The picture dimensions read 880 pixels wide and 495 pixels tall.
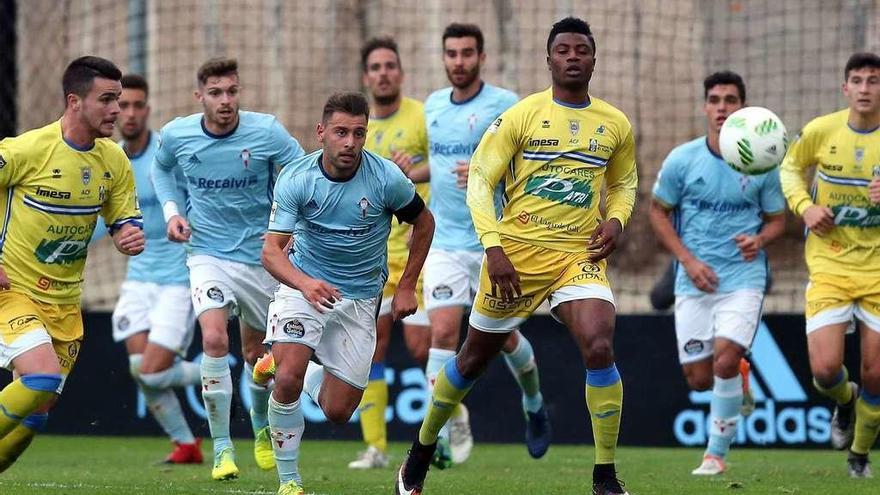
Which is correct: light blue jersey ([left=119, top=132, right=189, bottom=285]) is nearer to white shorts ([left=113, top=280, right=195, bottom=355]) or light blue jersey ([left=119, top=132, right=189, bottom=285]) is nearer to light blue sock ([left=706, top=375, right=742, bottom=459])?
white shorts ([left=113, top=280, right=195, bottom=355])

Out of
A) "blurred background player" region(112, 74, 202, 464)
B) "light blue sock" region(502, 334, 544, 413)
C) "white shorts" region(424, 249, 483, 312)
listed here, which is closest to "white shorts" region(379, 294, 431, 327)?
"white shorts" region(424, 249, 483, 312)

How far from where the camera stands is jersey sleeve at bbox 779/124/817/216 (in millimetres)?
10320

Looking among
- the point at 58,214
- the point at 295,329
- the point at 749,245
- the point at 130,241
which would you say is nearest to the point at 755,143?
the point at 749,245

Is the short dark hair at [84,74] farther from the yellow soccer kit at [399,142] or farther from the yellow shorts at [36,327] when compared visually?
the yellow soccer kit at [399,142]

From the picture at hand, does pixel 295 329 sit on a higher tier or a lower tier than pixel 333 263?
lower

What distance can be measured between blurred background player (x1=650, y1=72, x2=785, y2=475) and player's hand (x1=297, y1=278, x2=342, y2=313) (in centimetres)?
366

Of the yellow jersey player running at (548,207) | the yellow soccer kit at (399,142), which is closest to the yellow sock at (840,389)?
the yellow jersey player running at (548,207)

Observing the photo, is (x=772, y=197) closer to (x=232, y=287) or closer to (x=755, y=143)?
(x=755, y=143)

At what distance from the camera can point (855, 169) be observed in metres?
10.1

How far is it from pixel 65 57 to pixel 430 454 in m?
12.5

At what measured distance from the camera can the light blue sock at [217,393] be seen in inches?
384

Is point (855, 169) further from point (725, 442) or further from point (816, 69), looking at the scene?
point (816, 69)

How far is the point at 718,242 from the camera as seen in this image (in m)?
11.0

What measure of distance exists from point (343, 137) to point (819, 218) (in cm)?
338
